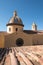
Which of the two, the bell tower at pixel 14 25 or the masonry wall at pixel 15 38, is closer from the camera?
the masonry wall at pixel 15 38

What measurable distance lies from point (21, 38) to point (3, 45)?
4.44m

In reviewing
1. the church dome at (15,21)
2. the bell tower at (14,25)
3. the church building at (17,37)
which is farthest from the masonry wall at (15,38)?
the church dome at (15,21)

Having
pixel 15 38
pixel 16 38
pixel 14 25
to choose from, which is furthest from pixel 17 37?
pixel 14 25

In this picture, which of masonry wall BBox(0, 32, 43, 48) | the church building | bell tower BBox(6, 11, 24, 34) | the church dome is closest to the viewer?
masonry wall BBox(0, 32, 43, 48)

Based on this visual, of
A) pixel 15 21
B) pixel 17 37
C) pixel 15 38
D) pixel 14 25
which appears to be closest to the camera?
pixel 15 38

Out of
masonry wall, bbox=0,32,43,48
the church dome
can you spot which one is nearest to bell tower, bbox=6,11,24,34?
the church dome

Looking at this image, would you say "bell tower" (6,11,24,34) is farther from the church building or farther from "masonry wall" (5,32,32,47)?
"masonry wall" (5,32,32,47)

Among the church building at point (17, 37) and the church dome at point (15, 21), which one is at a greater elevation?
the church dome at point (15, 21)

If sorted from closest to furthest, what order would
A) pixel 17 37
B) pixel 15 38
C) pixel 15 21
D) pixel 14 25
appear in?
pixel 15 38 → pixel 17 37 → pixel 14 25 → pixel 15 21

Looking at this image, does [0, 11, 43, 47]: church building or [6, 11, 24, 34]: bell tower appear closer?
[0, 11, 43, 47]: church building

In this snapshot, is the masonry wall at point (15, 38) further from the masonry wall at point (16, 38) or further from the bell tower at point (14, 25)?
the bell tower at point (14, 25)

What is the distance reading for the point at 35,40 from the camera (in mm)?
35125

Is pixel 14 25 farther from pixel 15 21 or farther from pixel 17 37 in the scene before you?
pixel 17 37

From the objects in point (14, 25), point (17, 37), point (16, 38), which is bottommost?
point (16, 38)
